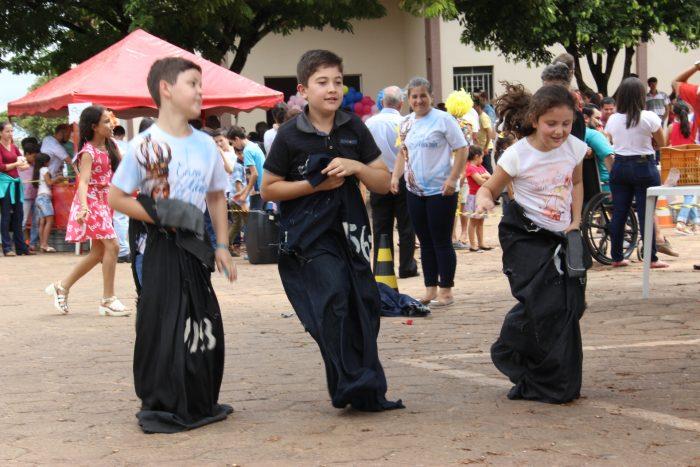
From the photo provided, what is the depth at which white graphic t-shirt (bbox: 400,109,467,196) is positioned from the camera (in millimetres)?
9852

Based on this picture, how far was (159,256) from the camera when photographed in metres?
5.77

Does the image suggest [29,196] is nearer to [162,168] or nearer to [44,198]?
[44,198]

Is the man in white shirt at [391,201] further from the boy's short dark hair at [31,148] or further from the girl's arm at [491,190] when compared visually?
the boy's short dark hair at [31,148]

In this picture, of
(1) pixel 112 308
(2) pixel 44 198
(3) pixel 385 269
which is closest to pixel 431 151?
(3) pixel 385 269

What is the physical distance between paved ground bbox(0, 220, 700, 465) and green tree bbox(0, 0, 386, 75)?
477 inches

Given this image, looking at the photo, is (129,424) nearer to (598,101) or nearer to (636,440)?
(636,440)

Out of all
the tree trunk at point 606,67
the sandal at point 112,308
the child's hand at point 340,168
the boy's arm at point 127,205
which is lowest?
the sandal at point 112,308

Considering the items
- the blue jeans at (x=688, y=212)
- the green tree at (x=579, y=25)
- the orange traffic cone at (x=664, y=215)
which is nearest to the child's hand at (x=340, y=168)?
the blue jeans at (x=688, y=212)

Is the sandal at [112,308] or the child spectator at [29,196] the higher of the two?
the child spectator at [29,196]

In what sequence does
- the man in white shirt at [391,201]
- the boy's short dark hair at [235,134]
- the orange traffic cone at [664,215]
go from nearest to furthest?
the man in white shirt at [391,201] → the orange traffic cone at [664,215] → the boy's short dark hair at [235,134]

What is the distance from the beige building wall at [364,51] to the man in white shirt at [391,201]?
2393cm

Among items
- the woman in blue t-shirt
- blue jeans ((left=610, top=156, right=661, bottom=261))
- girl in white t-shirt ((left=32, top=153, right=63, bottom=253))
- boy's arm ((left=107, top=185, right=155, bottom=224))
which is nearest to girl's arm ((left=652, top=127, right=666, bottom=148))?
blue jeans ((left=610, top=156, right=661, bottom=261))

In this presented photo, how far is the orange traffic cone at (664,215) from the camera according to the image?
17.0m

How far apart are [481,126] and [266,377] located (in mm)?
15312
